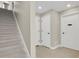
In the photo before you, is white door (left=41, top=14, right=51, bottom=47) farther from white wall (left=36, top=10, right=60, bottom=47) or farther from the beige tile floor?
the beige tile floor

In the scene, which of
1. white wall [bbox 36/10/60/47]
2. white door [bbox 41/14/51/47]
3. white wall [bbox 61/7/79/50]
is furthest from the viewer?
white door [bbox 41/14/51/47]

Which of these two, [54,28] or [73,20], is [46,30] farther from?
[73,20]

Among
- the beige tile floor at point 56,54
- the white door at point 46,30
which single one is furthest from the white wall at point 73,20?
the white door at point 46,30

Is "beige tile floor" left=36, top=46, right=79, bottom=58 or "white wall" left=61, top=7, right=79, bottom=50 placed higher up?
"white wall" left=61, top=7, right=79, bottom=50

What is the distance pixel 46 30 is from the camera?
6.37 meters

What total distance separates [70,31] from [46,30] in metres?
1.52

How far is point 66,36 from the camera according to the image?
588 centimetres

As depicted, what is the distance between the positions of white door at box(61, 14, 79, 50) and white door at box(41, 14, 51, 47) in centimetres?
88

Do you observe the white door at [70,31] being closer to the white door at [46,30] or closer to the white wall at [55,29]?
the white wall at [55,29]

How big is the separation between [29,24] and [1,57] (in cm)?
122

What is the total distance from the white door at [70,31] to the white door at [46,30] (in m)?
0.88

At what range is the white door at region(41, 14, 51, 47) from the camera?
6.10 meters

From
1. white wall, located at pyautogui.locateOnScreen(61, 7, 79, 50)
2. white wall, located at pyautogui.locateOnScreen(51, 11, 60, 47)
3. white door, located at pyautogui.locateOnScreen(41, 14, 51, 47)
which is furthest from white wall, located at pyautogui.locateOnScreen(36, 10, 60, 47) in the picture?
white wall, located at pyautogui.locateOnScreen(61, 7, 79, 50)

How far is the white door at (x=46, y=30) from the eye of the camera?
6.10 metres
